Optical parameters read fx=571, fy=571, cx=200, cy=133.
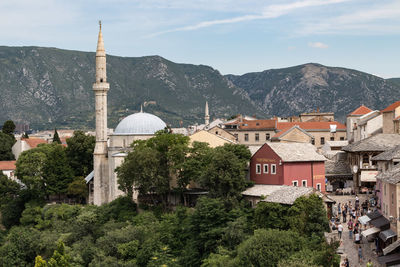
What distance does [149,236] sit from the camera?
50469 mm

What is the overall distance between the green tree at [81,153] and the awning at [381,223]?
4144 cm

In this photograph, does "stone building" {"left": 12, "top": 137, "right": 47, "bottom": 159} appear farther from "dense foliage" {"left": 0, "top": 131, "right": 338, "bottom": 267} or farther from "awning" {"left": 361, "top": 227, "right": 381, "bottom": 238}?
"awning" {"left": 361, "top": 227, "right": 381, "bottom": 238}

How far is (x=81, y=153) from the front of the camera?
73.7 metres

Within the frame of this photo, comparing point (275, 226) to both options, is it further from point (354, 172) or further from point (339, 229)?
point (354, 172)

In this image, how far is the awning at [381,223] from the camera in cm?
3891

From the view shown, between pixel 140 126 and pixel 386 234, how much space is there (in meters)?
37.5

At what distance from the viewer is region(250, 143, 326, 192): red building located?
168ft

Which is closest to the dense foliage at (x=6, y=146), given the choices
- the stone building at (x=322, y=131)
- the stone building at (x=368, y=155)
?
the stone building at (x=322, y=131)

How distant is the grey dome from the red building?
1835 centimetres

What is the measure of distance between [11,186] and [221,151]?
35974 mm

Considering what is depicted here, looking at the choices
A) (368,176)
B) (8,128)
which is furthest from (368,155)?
(8,128)

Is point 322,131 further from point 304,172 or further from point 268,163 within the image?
point 268,163

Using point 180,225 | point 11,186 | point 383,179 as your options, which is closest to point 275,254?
point 383,179

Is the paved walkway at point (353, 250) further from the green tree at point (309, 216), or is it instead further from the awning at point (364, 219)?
the green tree at point (309, 216)
